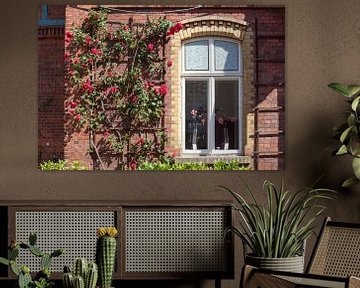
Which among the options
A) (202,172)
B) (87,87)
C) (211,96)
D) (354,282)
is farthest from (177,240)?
(354,282)

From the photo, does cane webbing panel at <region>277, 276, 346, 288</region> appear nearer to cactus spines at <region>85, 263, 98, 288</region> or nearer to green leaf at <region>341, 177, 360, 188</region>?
cactus spines at <region>85, 263, 98, 288</region>

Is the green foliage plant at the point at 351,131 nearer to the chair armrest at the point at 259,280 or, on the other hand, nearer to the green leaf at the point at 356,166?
the green leaf at the point at 356,166

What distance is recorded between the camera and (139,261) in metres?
6.00

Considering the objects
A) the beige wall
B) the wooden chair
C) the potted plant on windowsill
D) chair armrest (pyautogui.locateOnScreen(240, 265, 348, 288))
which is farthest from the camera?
the beige wall

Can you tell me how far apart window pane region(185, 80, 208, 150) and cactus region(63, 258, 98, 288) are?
200 cm

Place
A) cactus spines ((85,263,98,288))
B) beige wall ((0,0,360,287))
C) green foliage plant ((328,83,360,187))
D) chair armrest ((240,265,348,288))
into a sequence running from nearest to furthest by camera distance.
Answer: chair armrest ((240,265,348,288))
cactus spines ((85,263,98,288))
green foliage plant ((328,83,360,187))
beige wall ((0,0,360,287))

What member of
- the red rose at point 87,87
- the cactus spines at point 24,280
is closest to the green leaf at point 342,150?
the red rose at point 87,87

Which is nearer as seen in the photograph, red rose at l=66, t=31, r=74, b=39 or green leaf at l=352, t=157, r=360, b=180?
green leaf at l=352, t=157, r=360, b=180

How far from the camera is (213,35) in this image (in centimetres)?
653

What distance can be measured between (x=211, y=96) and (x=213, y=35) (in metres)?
0.47

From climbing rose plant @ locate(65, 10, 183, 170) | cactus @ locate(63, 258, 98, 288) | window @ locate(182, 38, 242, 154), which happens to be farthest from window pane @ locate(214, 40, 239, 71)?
cactus @ locate(63, 258, 98, 288)

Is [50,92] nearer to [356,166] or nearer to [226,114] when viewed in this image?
[226,114]

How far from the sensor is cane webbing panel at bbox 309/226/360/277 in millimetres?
5324

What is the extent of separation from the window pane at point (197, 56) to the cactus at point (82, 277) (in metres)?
2.35
